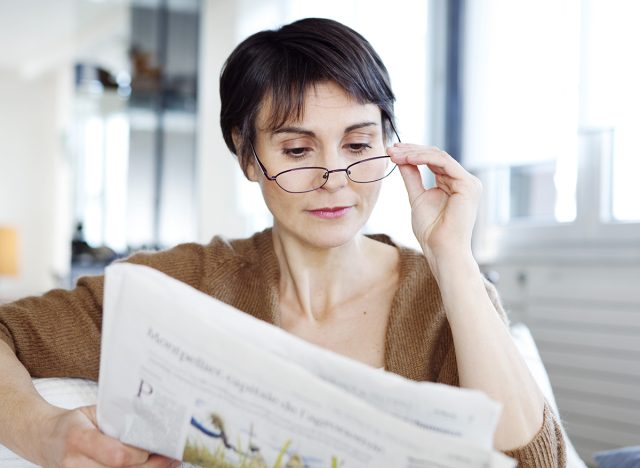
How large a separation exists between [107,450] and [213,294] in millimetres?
558

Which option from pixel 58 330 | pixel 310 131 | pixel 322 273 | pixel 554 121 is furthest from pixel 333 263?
pixel 554 121

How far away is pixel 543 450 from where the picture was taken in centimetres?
95

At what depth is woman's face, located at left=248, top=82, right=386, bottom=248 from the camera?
1229mm

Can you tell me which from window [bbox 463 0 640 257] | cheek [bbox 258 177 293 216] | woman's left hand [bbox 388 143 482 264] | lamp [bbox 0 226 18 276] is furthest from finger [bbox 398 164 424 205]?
lamp [bbox 0 226 18 276]

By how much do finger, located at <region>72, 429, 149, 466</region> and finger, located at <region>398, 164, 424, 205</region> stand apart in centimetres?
58

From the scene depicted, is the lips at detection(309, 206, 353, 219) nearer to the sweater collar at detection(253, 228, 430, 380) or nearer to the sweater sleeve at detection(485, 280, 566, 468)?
the sweater collar at detection(253, 228, 430, 380)

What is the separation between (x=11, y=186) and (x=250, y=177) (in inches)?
325

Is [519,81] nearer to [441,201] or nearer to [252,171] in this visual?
[252,171]

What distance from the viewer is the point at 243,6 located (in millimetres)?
4781

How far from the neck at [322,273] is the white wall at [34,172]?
304 inches

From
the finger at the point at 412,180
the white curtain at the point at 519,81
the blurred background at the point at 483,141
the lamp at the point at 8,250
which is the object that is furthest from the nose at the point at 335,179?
the lamp at the point at 8,250

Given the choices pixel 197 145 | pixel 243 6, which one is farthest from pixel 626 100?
pixel 197 145

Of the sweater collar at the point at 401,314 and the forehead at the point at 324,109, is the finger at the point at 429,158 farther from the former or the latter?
the sweater collar at the point at 401,314

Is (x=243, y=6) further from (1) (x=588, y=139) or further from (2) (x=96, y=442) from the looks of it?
(2) (x=96, y=442)
